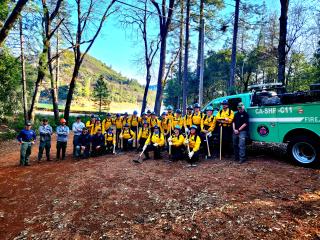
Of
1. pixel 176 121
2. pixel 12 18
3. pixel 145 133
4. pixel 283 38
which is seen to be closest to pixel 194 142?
pixel 176 121

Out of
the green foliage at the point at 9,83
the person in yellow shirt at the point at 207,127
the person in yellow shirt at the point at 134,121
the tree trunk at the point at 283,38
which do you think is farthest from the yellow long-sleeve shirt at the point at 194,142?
the green foliage at the point at 9,83

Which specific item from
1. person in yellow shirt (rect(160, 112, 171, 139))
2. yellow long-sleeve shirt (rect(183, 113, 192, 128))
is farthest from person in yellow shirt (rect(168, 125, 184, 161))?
person in yellow shirt (rect(160, 112, 171, 139))

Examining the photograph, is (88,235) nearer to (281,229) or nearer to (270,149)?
(281,229)

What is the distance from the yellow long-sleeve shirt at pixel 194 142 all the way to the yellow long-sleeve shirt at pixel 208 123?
627 millimetres

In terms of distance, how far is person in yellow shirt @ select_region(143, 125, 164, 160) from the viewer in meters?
9.83

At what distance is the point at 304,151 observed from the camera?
23.5 feet

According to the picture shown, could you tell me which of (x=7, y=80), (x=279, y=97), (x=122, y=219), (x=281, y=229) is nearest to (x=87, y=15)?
(x=7, y=80)

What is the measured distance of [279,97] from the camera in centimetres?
779

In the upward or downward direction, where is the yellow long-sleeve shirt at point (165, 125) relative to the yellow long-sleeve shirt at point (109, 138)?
upward

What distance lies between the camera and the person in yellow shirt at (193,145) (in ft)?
28.4

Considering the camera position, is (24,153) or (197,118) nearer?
(197,118)

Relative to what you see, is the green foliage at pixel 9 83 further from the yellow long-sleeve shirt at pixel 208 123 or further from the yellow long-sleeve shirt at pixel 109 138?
the yellow long-sleeve shirt at pixel 208 123

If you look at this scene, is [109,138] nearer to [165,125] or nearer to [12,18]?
[165,125]

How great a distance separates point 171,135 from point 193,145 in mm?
1389
